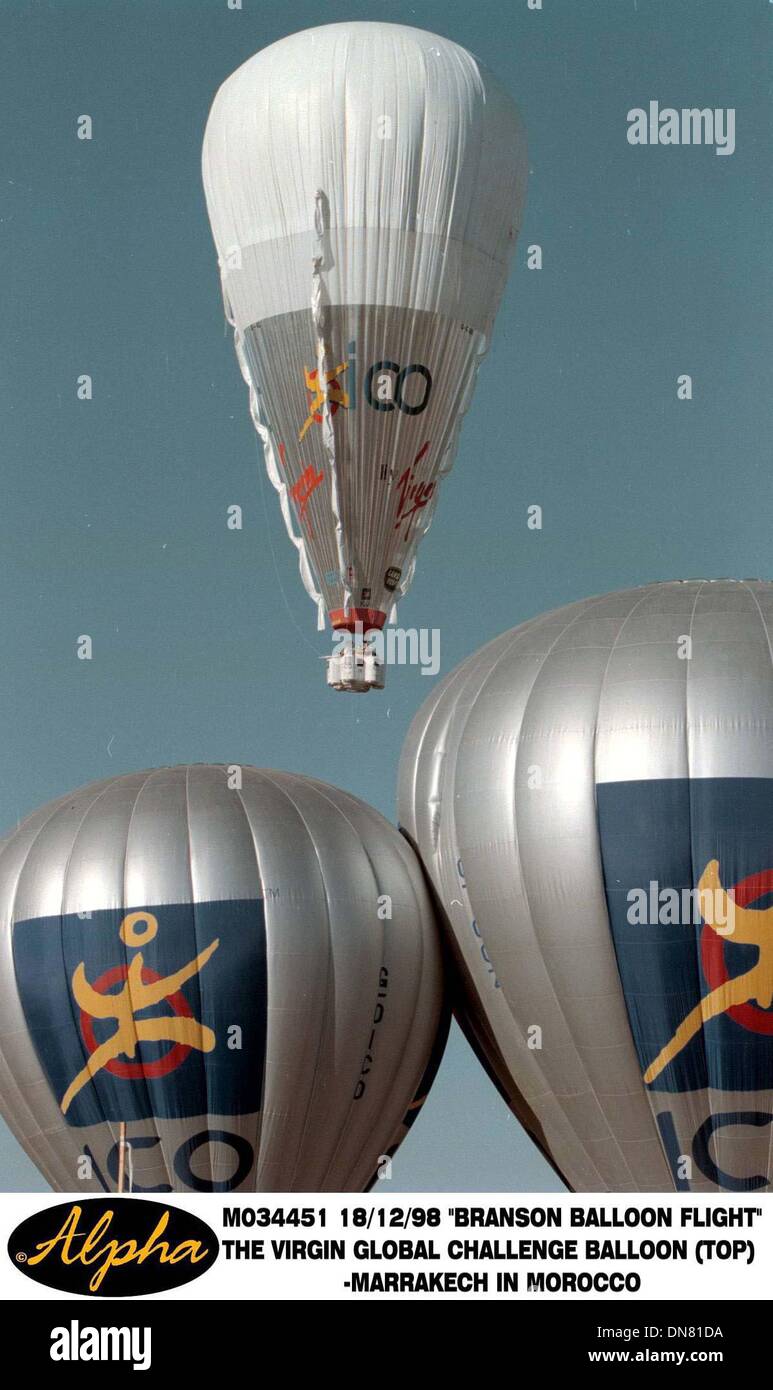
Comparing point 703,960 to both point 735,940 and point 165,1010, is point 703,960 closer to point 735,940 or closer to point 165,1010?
point 735,940

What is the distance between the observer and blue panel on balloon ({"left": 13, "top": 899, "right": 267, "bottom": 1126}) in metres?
19.6

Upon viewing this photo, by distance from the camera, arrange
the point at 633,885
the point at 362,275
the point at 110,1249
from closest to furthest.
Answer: the point at 110,1249 → the point at 633,885 → the point at 362,275

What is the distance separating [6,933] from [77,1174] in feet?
6.13

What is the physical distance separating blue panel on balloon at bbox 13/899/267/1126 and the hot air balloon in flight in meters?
4.68

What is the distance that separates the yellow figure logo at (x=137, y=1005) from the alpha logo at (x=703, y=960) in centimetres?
307

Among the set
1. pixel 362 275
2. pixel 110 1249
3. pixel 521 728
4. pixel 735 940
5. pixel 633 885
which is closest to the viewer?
pixel 110 1249

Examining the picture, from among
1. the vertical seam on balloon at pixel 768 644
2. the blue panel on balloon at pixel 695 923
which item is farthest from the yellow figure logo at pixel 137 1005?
the vertical seam on balloon at pixel 768 644

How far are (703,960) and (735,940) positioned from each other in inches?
10.4

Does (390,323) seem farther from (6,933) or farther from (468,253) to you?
(6,933)

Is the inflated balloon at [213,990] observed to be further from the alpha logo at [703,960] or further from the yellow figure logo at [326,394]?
the yellow figure logo at [326,394]

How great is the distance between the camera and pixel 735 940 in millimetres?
18984

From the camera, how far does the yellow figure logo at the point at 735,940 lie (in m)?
19.0

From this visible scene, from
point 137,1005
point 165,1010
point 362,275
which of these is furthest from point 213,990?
point 362,275
